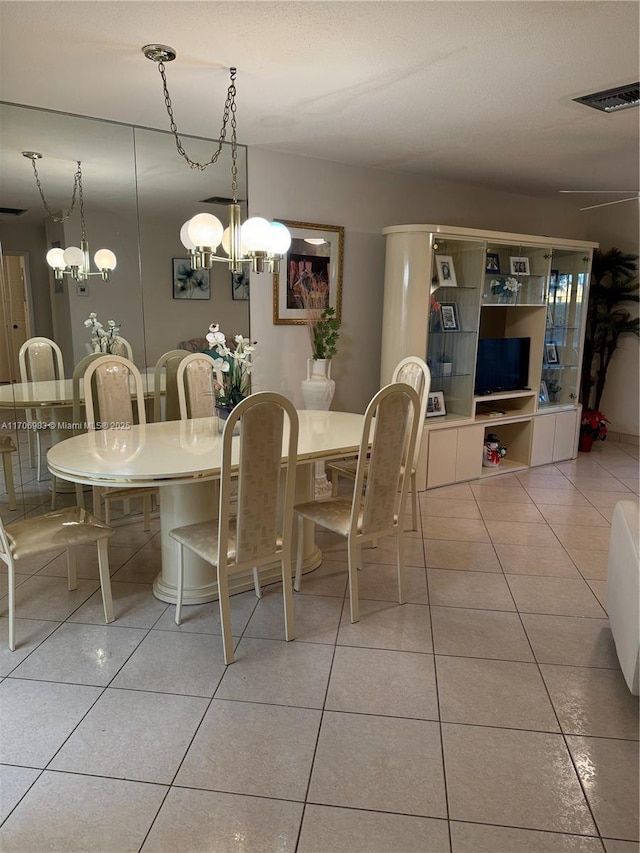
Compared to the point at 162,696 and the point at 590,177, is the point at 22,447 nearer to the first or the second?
the point at 162,696

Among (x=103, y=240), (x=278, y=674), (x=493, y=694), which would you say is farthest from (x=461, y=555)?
(x=103, y=240)

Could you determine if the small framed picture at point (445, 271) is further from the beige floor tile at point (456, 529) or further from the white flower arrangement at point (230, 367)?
the white flower arrangement at point (230, 367)

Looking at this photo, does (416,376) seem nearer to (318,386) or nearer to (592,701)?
(318,386)

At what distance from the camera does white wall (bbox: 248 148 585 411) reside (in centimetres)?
436

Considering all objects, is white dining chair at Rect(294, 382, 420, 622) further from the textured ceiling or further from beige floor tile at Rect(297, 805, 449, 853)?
the textured ceiling

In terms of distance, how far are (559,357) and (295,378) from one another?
271 centimetres

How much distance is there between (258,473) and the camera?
2.39m

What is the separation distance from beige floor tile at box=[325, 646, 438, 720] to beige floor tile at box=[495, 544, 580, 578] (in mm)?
1108

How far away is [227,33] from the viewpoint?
7.66 ft

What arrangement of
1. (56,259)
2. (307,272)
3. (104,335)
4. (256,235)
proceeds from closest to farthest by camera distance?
(256,235)
(56,259)
(104,335)
(307,272)

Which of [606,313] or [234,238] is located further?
[606,313]

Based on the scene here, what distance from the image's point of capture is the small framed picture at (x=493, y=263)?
16.3 ft

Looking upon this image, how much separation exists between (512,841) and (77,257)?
3.58m

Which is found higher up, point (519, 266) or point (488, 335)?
point (519, 266)
